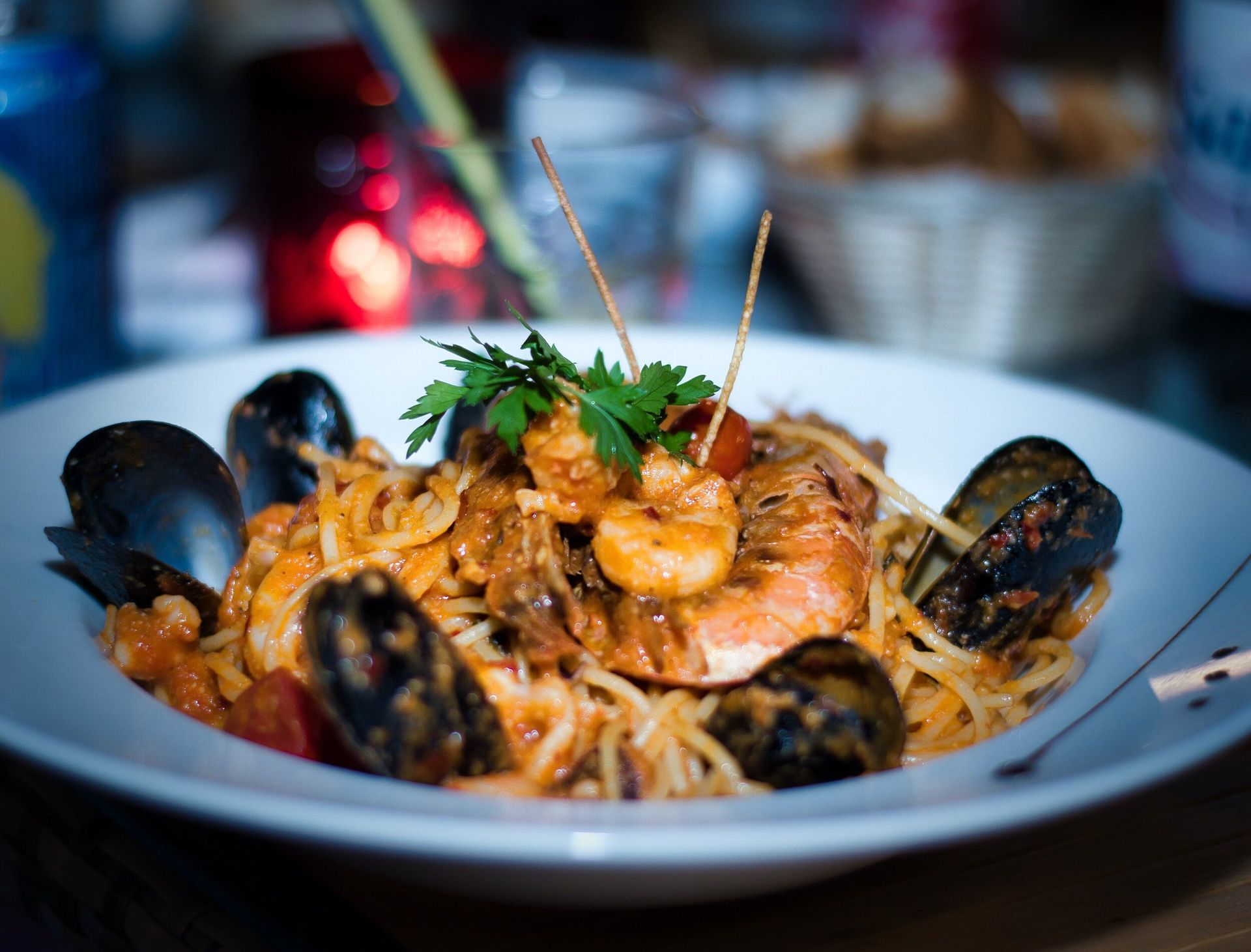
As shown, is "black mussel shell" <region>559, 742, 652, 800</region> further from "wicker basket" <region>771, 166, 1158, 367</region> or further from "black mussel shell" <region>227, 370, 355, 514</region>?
"wicker basket" <region>771, 166, 1158, 367</region>

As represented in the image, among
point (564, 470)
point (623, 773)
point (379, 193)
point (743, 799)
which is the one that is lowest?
point (623, 773)

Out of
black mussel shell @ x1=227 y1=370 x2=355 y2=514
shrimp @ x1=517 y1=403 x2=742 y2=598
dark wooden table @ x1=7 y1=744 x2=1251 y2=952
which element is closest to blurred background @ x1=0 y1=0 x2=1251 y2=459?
black mussel shell @ x1=227 y1=370 x2=355 y2=514

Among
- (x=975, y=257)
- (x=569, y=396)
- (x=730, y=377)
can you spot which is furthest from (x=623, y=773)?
(x=975, y=257)

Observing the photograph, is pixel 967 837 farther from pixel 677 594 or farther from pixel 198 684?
pixel 198 684

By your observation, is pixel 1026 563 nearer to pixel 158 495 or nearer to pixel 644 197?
pixel 158 495

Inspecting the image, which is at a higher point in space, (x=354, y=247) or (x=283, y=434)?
(x=354, y=247)
